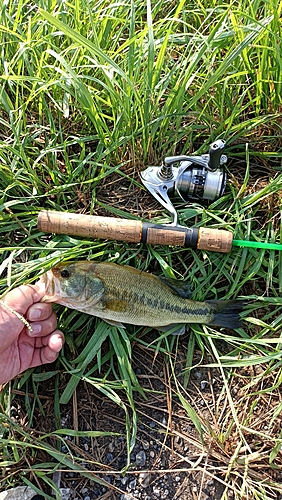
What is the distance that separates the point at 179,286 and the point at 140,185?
30.8 inches

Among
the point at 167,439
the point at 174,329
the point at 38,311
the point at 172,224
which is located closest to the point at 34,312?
the point at 38,311

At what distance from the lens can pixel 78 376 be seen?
10.4ft

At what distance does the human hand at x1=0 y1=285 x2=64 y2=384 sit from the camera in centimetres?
297

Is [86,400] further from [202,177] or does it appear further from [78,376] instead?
[202,177]

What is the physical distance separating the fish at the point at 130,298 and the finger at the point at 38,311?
49 millimetres

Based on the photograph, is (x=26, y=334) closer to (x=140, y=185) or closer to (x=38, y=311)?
(x=38, y=311)

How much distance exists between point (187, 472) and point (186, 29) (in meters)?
3.21

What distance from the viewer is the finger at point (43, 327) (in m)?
3.10

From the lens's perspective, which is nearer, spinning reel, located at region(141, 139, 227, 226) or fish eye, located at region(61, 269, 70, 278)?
fish eye, located at region(61, 269, 70, 278)

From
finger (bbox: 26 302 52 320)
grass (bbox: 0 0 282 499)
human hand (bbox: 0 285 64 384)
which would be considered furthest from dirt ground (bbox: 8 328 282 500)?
finger (bbox: 26 302 52 320)

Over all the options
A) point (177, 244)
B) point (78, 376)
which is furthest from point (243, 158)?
point (78, 376)

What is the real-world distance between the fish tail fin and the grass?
0.09 metres

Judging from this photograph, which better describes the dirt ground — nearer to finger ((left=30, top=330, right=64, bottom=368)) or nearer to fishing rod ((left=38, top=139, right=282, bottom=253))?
finger ((left=30, top=330, right=64, bottom=368))

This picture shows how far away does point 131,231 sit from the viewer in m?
3.11
